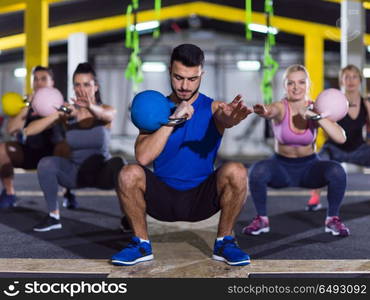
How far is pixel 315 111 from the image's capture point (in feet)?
7.82

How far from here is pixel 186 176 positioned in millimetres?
1910

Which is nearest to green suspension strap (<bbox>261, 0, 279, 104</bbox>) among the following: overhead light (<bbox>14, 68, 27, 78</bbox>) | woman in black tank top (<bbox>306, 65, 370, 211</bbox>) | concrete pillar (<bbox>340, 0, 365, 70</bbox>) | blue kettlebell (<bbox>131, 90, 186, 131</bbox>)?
concrete pillar (<bbox>340, 0, 365, 70</bbox>)

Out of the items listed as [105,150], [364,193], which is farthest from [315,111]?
[364,193]

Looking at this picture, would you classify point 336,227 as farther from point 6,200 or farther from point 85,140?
point 6,200

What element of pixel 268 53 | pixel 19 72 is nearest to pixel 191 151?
pixel 268 53

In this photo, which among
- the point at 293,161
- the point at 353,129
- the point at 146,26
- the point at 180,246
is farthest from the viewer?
the point at 146,26

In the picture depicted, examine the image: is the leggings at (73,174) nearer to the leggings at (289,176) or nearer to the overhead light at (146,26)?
the leggings at (289,176)

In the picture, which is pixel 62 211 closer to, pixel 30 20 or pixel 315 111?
pixel 315 111

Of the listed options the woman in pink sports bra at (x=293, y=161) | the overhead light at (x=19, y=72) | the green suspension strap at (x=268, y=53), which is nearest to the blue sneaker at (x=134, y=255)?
the woman in pink sports bra at (x=293, y=161)

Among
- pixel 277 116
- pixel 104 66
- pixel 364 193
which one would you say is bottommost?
pixel 364 193

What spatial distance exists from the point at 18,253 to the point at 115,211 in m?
1.19

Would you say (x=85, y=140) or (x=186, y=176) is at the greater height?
(x=85, y=140)

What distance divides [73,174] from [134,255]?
912 mm

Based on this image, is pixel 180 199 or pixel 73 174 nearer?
pixel 180 199
